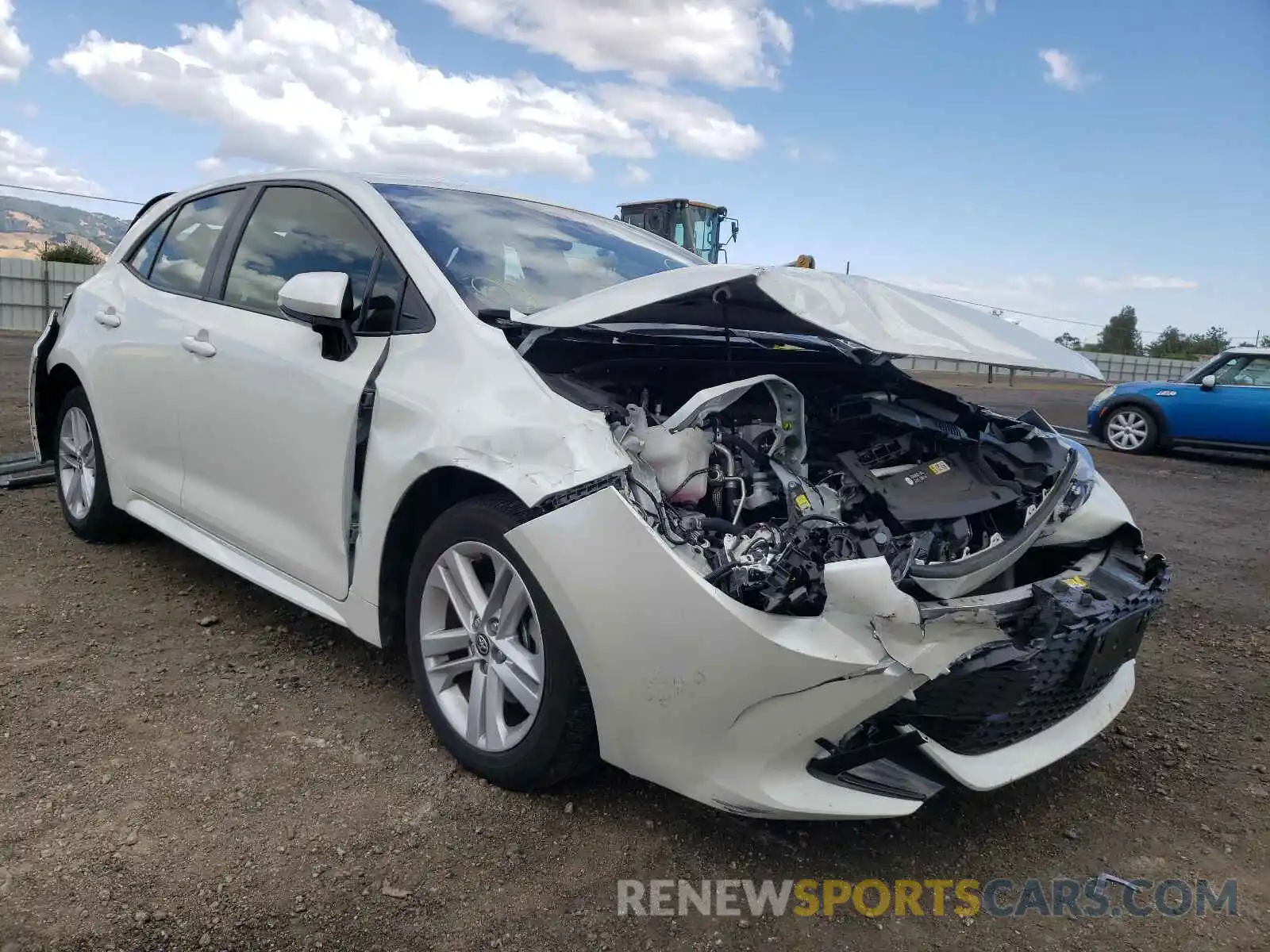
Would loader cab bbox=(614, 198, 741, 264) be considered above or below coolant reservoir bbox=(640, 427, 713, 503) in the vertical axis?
above

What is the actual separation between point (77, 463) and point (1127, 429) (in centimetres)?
1079

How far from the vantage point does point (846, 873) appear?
2.27 m

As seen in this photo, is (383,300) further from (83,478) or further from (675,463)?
(83,478)

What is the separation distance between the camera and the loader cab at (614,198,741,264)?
15.6 meters

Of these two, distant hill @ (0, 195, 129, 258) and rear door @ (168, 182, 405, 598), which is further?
distant hill @ (0, 195, 129, 258)

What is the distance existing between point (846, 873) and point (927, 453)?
125 centimetres

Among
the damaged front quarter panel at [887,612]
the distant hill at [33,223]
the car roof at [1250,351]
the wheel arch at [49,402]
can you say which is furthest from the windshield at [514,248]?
the distant hill at [33,223]

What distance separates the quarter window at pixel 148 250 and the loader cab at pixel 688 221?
11857mm

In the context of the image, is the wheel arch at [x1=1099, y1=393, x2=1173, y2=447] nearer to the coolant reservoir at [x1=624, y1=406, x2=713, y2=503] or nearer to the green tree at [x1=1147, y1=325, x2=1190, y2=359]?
the coolant reservoir at [x1=624, y1=406, x2=713, y2=503]

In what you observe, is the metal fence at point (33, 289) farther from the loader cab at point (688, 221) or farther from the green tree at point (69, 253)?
the loader cab at point (688, 221)

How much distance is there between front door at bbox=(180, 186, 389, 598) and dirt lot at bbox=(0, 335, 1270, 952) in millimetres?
468

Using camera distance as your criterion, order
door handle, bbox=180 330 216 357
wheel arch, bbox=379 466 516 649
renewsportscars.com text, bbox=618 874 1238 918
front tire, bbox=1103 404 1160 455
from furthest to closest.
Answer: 1. front tire, bbox=1103 404 1160 455
2. door handle, bbox=180 330 216 357
3. wheel arch, bbox=379 466 516 649
4. renewsportscars.com text, bbox=618 874 1238 918

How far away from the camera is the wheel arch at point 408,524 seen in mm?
2506

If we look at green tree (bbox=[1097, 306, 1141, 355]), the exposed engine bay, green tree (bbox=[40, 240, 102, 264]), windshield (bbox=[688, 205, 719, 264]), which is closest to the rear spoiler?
the exposed engine bay
